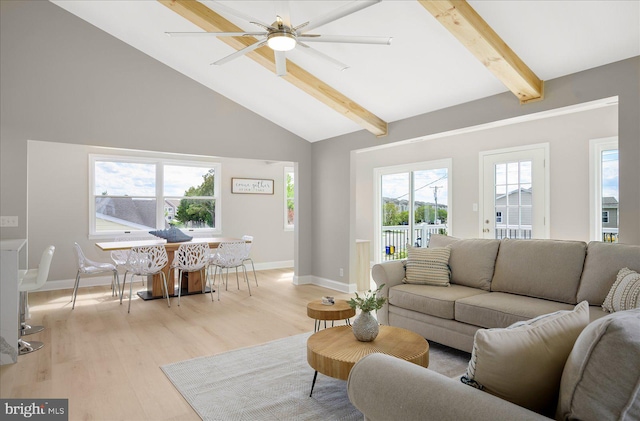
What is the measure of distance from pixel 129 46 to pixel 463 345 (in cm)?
514

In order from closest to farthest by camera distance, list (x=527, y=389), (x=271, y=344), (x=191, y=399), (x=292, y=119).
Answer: (x=527, y=389), (x=191, y=399), (x=271, y=344), (x=292, y=119)

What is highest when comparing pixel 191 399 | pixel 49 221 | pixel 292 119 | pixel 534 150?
pixel 292 119

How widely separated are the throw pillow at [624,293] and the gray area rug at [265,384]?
1.11 meters

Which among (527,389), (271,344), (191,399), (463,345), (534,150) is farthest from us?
(534,150)

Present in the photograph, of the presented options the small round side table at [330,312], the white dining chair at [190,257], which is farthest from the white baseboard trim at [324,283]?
the small round side table at [330,312]

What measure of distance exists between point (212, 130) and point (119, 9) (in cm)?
180

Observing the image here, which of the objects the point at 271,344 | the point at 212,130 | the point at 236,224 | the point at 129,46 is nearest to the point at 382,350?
the point at 271,344

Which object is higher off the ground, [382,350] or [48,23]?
[48,23]

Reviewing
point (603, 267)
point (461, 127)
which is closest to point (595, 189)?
point (461, 127)

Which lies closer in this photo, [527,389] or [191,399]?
[527,389]

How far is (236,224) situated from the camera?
760 cm

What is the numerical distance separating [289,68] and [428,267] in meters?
2.65

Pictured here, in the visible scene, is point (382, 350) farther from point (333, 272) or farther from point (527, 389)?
point (333, 272)

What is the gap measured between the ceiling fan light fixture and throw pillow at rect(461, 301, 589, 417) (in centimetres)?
242
